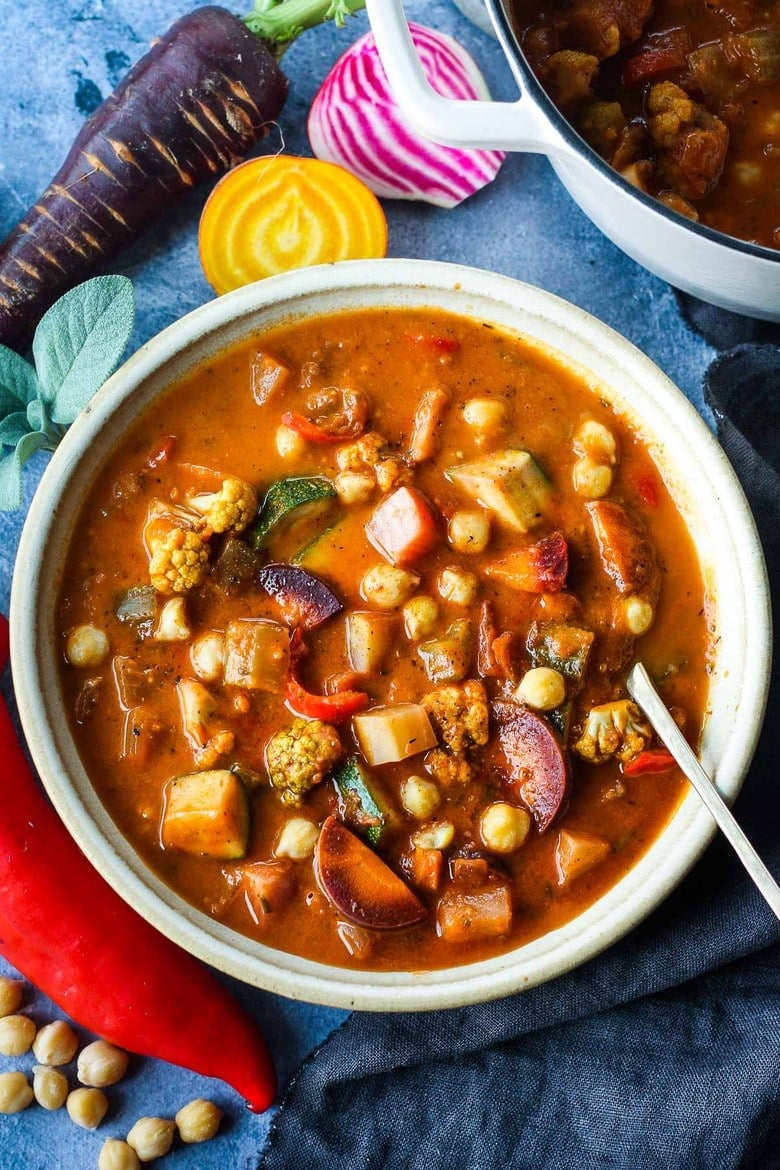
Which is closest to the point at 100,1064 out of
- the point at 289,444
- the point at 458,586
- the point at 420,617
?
the point at 420,617

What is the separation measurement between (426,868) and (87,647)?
1.11 meters

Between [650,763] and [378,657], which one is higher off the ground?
[378,657]

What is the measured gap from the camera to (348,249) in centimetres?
354

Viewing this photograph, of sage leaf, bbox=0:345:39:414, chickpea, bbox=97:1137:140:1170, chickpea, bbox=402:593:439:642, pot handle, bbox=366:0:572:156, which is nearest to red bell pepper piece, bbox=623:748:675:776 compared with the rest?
chickpea, bbox=402:593:439:642

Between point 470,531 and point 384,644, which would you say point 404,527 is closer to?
point 470,531

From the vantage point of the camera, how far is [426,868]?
9.82 feet

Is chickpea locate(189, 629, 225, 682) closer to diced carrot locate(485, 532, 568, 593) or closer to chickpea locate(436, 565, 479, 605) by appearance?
chickpea locate(436, 565, 479, 605)

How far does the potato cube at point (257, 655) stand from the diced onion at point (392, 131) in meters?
1.61

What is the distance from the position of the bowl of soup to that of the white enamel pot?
0.35 meters

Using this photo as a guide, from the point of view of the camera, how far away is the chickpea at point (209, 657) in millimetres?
3014

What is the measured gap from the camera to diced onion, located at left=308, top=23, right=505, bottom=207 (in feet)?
11.6

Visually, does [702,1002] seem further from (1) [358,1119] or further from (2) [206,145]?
(2) [206,145]

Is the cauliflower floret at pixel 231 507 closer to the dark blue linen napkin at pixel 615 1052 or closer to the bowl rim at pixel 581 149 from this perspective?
the bowl rim at pixel 581 149

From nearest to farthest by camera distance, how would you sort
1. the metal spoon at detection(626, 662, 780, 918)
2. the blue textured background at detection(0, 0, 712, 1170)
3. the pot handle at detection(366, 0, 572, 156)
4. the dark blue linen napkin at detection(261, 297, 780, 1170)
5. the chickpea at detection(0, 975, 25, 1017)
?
the pot handle at detection(366, 0, 572, 156), the metal spoon at detection(626, 662, 780, 918), the dark blue linen napkin at detection(261, 297, 780, 1170), the chickpea at detection(0, 975, 25, 1017), the blue textured background at detection(0, 0, 712, 1170)
